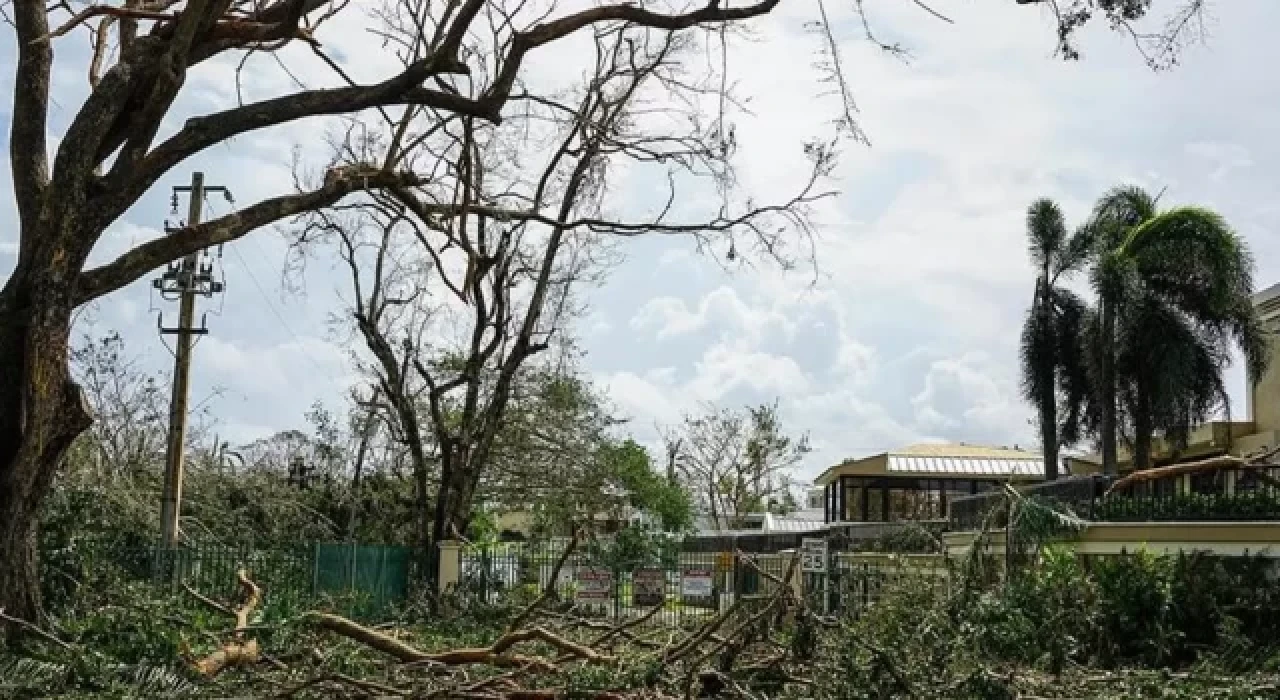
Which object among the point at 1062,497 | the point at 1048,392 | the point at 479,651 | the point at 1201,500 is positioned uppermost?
the point at 1048,392

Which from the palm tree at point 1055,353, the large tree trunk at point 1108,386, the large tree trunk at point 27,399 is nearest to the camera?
the large tree trunk at point 27,399

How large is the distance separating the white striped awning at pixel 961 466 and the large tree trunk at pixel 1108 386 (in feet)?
33.5

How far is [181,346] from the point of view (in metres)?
21.9

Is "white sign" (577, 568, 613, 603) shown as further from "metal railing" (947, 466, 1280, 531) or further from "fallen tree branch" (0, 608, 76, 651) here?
"fallen tree branch" (0, 608, 76, 651)

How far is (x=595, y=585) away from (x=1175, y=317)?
1402 centimetres

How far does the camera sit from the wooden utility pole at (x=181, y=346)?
2142cm

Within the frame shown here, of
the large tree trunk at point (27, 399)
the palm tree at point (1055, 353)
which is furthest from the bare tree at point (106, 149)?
the palm tree at point (1055, 353)

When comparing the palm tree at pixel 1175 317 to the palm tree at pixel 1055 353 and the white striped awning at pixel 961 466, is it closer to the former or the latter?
the palm tree at pixel 1055 353

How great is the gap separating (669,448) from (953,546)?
30.5 m

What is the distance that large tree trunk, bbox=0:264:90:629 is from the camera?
13.2m

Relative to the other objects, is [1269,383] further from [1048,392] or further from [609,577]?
[609,577]

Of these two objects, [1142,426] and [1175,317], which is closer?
[1175,317]

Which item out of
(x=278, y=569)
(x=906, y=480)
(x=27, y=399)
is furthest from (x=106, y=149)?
(x=906, y=480)

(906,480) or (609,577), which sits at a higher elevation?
(906,480)
